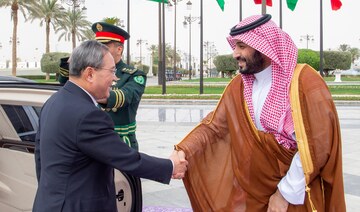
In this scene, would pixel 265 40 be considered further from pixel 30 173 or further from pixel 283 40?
pixel 30 173

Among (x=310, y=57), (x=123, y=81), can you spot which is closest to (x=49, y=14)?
(x=310, y=57)

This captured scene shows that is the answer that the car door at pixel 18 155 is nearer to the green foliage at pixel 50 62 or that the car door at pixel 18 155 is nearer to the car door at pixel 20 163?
the car door at pixel 20 163

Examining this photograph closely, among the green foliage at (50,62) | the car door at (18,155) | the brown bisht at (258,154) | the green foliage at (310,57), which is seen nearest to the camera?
the brown bisht at (258,154)

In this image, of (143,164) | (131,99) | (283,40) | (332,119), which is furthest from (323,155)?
(131,99)

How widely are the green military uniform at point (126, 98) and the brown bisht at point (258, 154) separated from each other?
88 cm

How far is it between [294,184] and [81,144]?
104 centimetres

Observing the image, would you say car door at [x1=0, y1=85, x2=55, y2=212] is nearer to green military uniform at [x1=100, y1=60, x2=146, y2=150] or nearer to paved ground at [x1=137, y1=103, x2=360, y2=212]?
green military uniform at [x1=100, y1=60, x2=146, y2=150]

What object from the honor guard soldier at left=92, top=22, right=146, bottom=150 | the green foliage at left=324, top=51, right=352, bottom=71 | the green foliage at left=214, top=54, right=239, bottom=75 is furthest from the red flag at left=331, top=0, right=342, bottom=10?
the green foliage at left=324, top=51, right=352, bottom=71

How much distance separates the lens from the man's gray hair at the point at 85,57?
2.02 metres

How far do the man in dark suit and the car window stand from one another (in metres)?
1.20

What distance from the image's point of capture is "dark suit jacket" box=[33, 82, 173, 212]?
1962 mm

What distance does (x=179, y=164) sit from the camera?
2467 mm

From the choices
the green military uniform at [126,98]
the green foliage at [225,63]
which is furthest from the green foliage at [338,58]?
the green military uniform at [126,98]

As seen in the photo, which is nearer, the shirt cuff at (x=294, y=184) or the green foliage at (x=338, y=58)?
the shirt cuff at (x=294, y=184)
